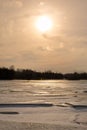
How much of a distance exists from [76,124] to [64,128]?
1143 millimetres

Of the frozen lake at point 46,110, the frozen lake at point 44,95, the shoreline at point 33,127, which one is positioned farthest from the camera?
the frozen lake at point 44,95

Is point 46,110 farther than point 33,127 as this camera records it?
Yes

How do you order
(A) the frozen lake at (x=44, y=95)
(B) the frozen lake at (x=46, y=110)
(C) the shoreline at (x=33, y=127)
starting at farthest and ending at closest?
(A) the frozen lake at (x=44, y=95) < (B) the frozen lake at (x=46, y=110) < (C) the shoreline at (x=33, y=127)

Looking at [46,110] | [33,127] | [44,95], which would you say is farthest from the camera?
[44,95]

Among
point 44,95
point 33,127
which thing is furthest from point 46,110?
point 44,95

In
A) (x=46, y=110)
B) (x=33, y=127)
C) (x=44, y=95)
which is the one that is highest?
(x=44, y=95)

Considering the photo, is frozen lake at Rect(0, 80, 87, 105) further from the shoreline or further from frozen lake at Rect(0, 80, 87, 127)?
the shoreline

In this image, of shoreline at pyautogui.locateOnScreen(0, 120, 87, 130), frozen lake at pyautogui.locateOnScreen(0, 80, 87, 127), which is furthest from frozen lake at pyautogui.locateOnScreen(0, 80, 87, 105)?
shoreline at pyautogui.locateOnScreen(0, 120, 87, 130)

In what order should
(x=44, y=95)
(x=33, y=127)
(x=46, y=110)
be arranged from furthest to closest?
(x=44, y=95)
(x=46, y=110)
(x=33, y=127)

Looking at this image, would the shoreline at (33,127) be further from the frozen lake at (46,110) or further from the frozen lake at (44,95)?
the frozen lake at (44,95)

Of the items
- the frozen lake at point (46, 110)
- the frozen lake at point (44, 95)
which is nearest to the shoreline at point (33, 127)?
the frozen lake at point (46, 110)

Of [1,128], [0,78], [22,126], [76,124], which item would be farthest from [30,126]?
[0,78]

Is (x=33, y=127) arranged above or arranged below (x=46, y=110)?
below

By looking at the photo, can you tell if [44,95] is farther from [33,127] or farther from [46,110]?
[33,127]
